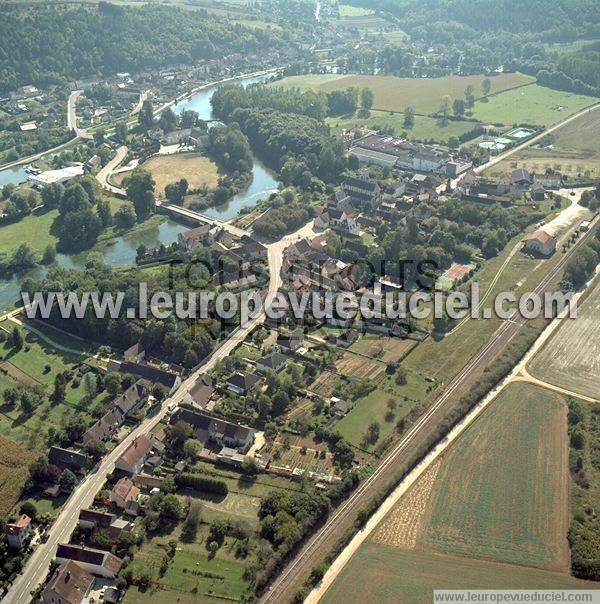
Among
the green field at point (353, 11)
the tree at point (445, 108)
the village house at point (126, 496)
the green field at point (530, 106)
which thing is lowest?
the village house at point (126, 496)

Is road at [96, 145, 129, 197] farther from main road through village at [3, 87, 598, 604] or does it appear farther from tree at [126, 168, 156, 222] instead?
main road through village at [3, 87, 598, 604]

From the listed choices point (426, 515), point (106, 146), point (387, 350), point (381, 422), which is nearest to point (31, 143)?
point (106, 146)

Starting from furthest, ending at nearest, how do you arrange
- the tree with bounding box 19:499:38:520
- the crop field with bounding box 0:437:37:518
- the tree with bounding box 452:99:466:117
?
1. the tree with bounding box 452:99:466:117
2. the crop field with bounding box 0:437:37:518
3. the tree with bounding box 19:499:38:520

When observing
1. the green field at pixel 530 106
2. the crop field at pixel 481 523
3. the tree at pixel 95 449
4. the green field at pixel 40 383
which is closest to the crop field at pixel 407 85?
the green field at pixel 530 106

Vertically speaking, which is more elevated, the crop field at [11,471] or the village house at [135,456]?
the village house at [135,456]

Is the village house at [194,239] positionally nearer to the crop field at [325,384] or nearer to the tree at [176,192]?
the tree at [176,192]

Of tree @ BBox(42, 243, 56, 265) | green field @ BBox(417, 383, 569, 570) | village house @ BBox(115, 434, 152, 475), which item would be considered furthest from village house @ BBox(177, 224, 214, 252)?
green field @ BBox(417, 383, 569, 570)
